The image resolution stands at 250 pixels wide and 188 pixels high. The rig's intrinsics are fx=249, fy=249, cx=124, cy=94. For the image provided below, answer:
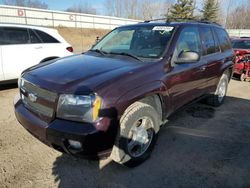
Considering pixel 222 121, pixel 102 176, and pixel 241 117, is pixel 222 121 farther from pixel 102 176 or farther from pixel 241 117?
pixel 102 176

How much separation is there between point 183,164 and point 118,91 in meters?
1.46

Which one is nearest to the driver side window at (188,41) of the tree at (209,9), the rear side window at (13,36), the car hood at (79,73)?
the car hood at (79,73)

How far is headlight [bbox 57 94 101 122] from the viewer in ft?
8.58

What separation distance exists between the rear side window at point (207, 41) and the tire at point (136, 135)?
1973 millimetres

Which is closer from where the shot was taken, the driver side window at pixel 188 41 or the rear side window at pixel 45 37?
the driver side window at pixel 188 41

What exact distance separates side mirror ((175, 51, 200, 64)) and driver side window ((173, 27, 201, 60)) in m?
0.06

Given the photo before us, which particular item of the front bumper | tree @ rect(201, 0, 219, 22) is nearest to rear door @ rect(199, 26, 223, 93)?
the front bumper

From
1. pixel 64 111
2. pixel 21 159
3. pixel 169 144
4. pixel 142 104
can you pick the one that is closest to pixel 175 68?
pixel 142 104

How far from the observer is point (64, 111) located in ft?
8.80

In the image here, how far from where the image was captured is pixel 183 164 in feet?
11.2

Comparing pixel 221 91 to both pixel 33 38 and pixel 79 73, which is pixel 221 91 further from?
pixel 33 38

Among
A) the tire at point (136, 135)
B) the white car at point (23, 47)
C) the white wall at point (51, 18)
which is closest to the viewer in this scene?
the tire at point (136, 135)

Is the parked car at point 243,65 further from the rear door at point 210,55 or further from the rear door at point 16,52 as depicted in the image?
the rear door at point 16,52

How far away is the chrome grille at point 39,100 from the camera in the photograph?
279 cm
